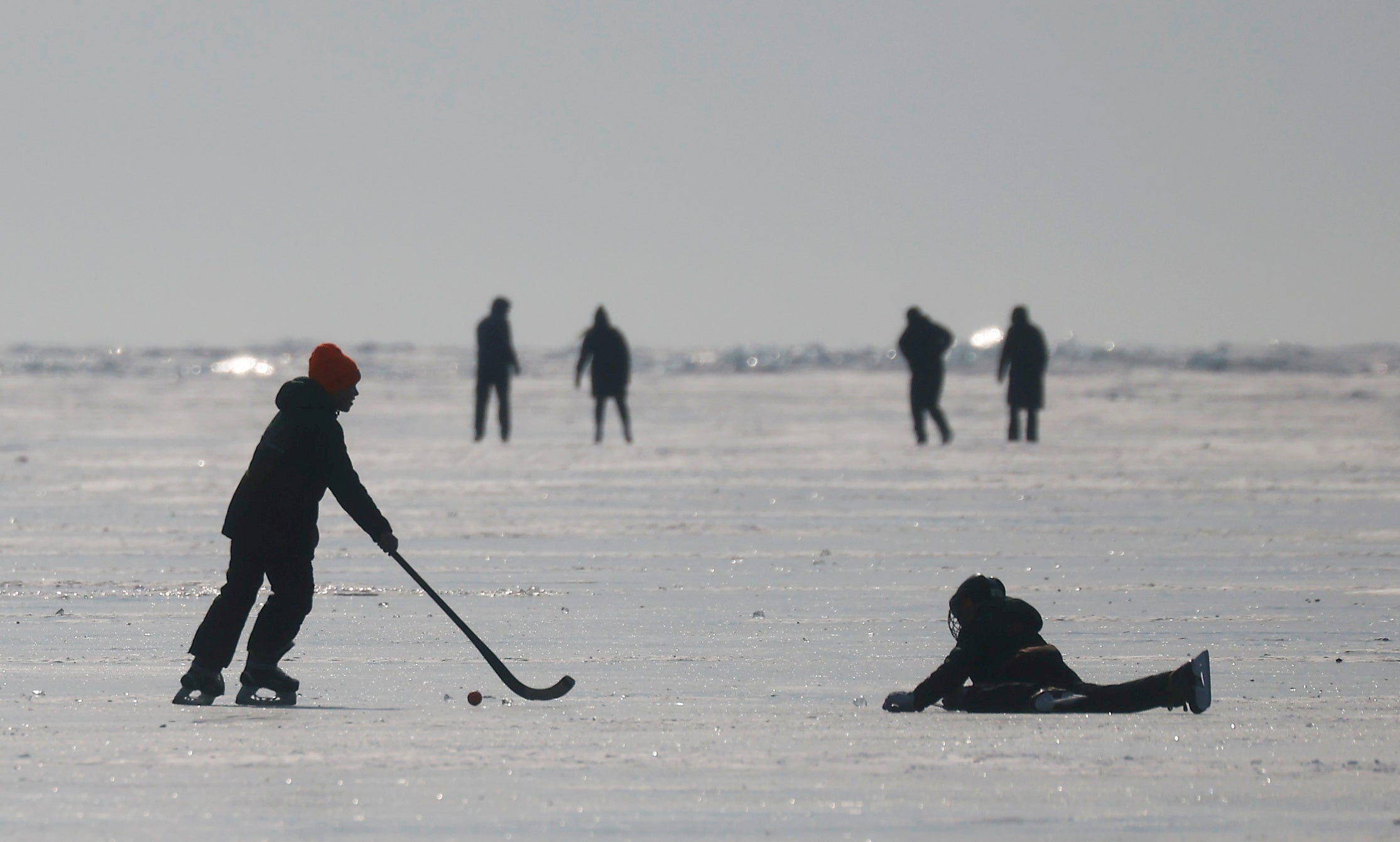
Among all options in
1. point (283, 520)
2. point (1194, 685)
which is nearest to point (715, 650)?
point (283, 520)

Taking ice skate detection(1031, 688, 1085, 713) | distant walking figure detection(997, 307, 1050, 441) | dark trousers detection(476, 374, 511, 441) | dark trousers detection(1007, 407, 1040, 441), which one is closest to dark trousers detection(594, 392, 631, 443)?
dark trousers detection(476, 374, 511, 441)

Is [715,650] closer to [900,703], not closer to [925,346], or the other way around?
[900,703]

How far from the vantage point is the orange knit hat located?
616cm

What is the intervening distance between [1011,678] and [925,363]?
15.8 meters

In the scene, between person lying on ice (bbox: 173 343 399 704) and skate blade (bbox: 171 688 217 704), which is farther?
person lying on ice (bbox: 173 343 399 704)

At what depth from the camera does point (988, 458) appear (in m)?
19.2

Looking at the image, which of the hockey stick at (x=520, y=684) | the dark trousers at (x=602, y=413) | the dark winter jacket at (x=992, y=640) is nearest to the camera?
the dark winter jacket at (x=992, y=640)

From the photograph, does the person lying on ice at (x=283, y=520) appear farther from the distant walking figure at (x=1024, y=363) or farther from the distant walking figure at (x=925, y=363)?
the distant walking figure at (x=1024, y=363)

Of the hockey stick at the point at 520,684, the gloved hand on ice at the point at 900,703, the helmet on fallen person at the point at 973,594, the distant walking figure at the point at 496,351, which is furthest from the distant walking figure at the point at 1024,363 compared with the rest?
the gloved hand on ice at the point at 900,703

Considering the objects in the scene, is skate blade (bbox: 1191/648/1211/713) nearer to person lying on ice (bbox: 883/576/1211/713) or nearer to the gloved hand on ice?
person lying on ice (bbox: 883/576/1211/713)

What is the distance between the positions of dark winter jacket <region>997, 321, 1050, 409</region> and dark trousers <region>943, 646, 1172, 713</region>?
52.9 ft

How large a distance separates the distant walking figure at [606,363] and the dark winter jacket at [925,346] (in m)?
3.21

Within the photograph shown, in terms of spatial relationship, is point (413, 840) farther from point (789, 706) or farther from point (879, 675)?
point (879, 675)

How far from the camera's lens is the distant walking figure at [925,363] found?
847 inches
